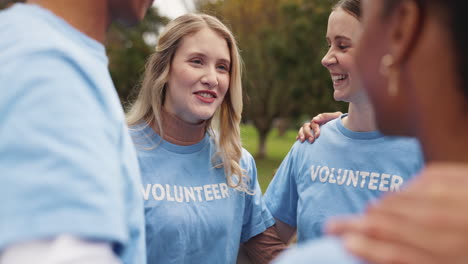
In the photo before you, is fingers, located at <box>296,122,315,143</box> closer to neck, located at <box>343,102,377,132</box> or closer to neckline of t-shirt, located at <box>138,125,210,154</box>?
neck, located at <box>343,102,377,132</box>

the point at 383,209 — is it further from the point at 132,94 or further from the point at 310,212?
the point at 132,94

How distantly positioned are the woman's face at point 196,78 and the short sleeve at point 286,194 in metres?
0.61

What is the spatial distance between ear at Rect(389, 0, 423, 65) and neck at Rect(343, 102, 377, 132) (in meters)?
1.75

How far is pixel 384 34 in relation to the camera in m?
0.91

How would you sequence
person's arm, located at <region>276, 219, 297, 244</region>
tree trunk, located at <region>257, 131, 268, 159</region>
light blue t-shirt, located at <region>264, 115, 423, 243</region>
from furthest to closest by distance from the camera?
tree trunk, located at <region>257, 131, 268, 159</region> < person's arm, located at <region>276, 219, 297, 244</region> < light blue t-shirt, located at <region>264, 115, 423, 243</region>

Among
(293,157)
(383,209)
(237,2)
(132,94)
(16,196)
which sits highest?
(237,2)

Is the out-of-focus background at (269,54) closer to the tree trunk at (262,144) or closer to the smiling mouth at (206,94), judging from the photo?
the tree trunk at (262,144)

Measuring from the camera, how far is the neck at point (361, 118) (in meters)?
2.59

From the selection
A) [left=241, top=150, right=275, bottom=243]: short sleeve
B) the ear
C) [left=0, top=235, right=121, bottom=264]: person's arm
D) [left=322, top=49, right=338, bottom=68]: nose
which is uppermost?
[left=322, top=49, right=338, bottom=68]: nose

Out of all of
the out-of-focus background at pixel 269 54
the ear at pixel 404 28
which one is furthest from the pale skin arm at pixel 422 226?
the out-of-focus background at pixel 269 54

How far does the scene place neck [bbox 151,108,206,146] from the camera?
2828 millimetres

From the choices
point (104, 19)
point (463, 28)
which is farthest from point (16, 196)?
point (463, 28)

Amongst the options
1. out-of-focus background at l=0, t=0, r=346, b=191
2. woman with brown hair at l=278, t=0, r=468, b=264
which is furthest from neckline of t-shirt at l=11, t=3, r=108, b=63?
out-of-focus background at l=0, t=0, r=346, b=191

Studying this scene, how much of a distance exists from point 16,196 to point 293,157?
219 cm
